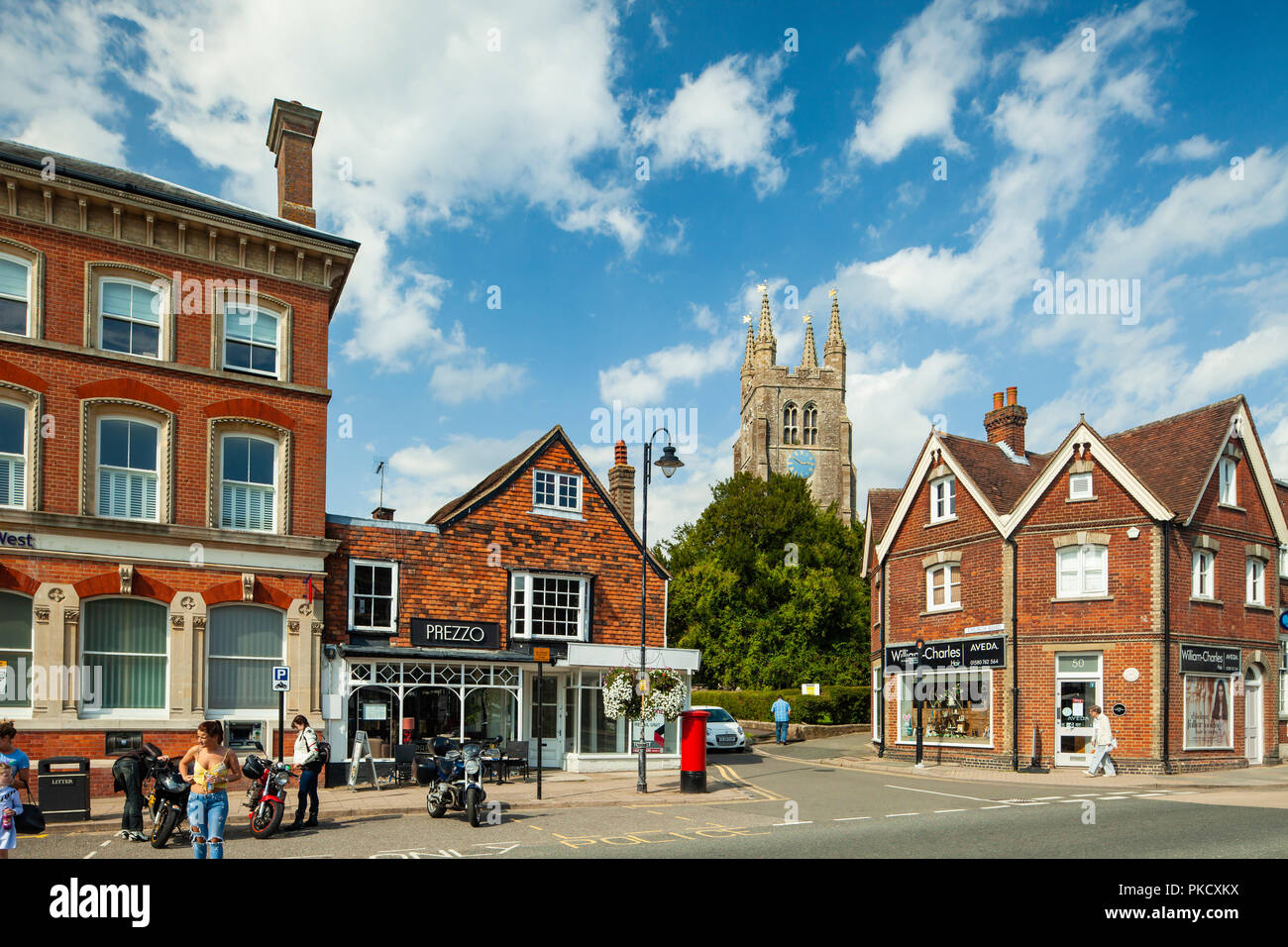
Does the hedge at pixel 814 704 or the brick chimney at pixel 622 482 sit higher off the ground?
the brick chimney at pixel 622 482

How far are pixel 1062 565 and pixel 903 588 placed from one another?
20.0ft

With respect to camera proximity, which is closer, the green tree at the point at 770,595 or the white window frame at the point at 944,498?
the white window frame at the point at 944,498

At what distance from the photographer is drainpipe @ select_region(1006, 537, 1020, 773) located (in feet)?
90.8

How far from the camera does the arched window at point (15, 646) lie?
1894 cm

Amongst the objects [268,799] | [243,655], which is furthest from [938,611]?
[268,799]

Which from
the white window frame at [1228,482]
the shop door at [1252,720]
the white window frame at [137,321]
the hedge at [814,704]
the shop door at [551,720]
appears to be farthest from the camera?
the hedge at [814,704]

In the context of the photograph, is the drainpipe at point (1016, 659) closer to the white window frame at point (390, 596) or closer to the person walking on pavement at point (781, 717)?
the person walking on pavement at point (781, 717)

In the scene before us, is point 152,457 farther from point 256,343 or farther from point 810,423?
point 810,423

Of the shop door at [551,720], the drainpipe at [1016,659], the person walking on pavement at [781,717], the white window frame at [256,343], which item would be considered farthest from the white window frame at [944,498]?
the white window frame at [256,343]

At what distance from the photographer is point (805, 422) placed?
356ft

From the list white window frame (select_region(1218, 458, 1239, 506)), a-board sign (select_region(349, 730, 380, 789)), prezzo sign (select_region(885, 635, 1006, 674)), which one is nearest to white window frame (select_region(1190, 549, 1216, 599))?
white window frame (select_region(1218, 458, 1239, 506))

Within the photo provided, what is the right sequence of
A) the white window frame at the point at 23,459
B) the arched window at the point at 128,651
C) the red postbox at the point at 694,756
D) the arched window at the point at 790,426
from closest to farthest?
the white window frame at the point at 23,459 → the arched window at the point at 128,651 → the red postbox at the point at 694,756 → the arched window at the point at 790,426

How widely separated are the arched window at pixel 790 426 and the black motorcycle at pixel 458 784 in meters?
92.5

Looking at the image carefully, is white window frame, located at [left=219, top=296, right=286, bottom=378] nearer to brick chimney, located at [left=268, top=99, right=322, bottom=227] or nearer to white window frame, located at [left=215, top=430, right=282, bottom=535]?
white window frame, located at [left=215, top=430, right=282, bottom=535]
